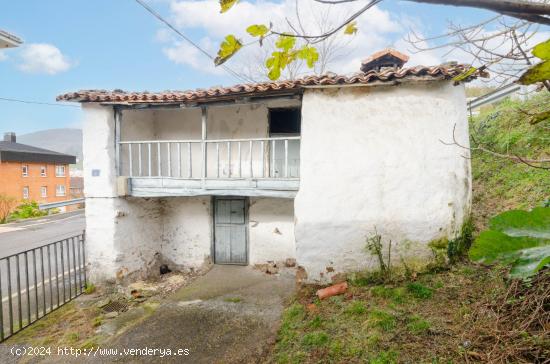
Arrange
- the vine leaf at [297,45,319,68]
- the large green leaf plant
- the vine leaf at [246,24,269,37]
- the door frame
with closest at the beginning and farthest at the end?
1. the large green leaf plant
2. the vine leaf at [246,24,269,37]
3. the vine leaf at [297,45,319,68]
4. the door frame

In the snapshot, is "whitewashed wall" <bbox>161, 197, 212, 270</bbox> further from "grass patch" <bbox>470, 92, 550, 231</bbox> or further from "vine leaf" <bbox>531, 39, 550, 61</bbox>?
"vine leaf" <bbox>531, 39, 550, 61</bbox>

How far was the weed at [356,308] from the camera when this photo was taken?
15.4ft

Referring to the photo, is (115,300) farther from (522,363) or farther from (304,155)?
(522,363)

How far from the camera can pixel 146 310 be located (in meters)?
6.09

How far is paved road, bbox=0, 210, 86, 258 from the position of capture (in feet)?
38.4

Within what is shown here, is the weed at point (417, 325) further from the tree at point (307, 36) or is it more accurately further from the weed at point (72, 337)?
the weed at point (72, 337)

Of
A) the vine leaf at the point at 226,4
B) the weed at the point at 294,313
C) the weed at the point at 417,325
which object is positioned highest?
the vine leaf at the point at 226,4

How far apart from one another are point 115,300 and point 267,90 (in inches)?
208

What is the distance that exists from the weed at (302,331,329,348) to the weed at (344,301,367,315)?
63 cm

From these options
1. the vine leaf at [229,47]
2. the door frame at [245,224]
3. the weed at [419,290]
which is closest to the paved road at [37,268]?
the door frame at [245,224]

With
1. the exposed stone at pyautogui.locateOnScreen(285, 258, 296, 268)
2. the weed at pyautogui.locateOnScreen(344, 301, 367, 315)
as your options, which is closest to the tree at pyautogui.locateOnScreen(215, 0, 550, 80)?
the weed at pyautogui.locateOnScreen(344, 301, 367, 315)

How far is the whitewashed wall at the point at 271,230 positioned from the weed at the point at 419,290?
2981 millimetres

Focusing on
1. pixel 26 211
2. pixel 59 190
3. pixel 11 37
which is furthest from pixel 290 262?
pixel 59 190

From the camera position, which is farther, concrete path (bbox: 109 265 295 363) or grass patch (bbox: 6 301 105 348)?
grass patch (bbox: 6 301 105 348)
